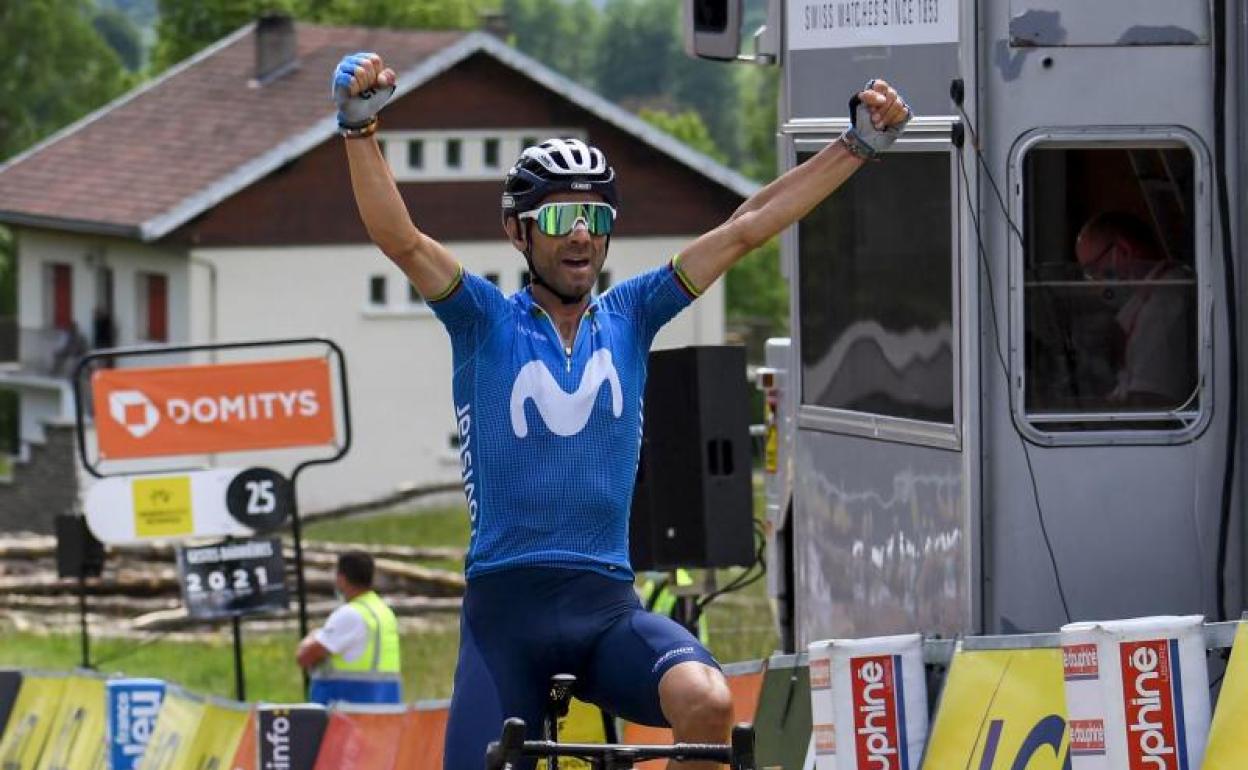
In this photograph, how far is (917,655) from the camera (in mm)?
8250

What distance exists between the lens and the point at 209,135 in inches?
2343

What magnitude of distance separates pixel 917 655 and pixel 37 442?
47571 millimetres

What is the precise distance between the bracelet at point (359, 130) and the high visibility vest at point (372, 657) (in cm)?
881

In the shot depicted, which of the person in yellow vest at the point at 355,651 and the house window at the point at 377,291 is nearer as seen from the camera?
the person in yellow vest at the point at 355,651

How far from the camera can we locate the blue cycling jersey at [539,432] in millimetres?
6332

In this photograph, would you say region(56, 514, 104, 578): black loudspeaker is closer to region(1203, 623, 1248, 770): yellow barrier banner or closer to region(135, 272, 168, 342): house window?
region(1203, 623, 1248, 770): yellow barrier banner

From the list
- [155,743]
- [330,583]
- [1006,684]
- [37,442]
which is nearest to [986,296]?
[1006,684]

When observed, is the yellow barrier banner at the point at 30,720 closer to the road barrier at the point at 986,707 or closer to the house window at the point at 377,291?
the road barrier at the point at 986,707

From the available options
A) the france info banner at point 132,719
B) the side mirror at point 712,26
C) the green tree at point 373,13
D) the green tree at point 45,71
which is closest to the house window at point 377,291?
the green tree at point 373,13

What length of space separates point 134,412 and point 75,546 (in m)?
1.66

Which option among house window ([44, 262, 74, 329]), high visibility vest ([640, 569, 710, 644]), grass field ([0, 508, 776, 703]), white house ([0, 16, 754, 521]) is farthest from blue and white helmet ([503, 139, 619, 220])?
house window ([44, 262, 74, 329])

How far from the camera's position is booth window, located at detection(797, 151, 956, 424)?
8898mm

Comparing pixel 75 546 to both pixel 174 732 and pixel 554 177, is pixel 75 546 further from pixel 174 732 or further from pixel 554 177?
pixel 554 177

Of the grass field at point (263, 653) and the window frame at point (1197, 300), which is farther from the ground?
the window frame at point (1197, 300)
